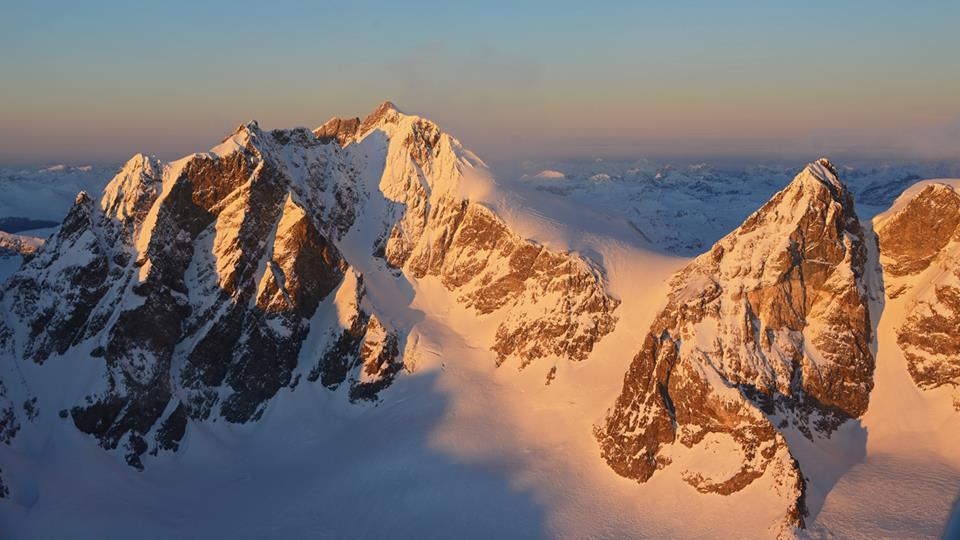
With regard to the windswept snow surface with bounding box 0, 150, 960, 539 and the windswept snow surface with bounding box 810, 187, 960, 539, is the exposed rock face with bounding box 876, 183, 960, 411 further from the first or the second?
the windswept snow surface with bounding box 0, 150, 960, 539

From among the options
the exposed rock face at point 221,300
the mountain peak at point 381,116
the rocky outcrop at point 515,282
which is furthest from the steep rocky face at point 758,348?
the mountain peak at point 381,116

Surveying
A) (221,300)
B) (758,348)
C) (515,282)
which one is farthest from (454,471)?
(221,300)

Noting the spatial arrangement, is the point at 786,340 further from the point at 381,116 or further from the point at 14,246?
the point at 14,246

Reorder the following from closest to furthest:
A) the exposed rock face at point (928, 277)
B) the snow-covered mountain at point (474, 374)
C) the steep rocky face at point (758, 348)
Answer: the snow-covered mountain at point (474, 374)
the steep rocky face at point (758, 348)
the exposed rock face at point (928, 277)

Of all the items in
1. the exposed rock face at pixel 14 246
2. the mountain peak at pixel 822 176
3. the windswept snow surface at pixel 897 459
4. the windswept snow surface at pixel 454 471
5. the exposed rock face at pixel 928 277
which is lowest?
the exposed rock face at pixel 14 246

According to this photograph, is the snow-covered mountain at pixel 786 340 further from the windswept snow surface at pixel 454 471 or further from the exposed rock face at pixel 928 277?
the windswept snow surface at pixel 454 471

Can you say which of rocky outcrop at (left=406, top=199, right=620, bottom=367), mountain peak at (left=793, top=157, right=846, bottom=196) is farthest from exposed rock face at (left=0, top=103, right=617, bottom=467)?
mountain peak at (left=793, top=157, right=846, bottom=196)
